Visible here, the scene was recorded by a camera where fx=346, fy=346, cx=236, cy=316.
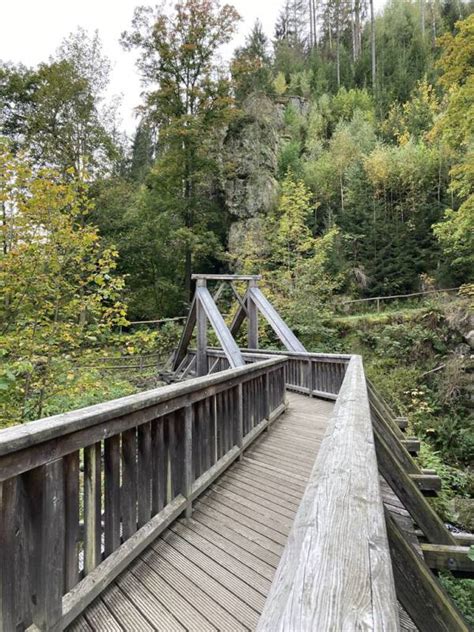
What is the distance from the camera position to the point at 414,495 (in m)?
2.55

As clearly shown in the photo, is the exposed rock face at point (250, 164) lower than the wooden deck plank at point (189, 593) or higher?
higher

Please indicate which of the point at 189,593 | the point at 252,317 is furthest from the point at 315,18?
the point at 189,593

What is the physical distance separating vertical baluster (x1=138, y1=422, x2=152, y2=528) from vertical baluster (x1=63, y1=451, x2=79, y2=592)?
0.54 meters

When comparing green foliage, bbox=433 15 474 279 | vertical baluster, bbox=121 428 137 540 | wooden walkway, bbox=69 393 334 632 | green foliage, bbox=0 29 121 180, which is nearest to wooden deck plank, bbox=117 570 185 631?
wooden walkway, bbox=69 393 334 632

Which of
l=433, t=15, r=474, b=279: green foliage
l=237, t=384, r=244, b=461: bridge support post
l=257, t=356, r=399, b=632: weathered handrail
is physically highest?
l=433, t=15, r=474, b=279: green foliage

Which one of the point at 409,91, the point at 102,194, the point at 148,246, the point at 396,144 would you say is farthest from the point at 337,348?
the point at 409,91

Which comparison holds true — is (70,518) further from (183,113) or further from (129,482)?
(183,113)

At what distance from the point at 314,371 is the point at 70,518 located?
5.91m

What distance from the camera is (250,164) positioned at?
17.9 meters

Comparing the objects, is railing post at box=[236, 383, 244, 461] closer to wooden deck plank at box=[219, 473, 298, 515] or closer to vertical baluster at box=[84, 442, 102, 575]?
wooden deck plank at box=[219, 473, 298, 515]

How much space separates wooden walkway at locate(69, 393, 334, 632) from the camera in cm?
166

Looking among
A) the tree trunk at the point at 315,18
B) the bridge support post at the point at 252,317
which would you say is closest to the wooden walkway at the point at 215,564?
the bridge support post at the point at 252,317

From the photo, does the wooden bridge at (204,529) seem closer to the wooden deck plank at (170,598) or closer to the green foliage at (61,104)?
the wooden deck plank at (170,598)

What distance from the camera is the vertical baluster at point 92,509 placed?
5.79ft
